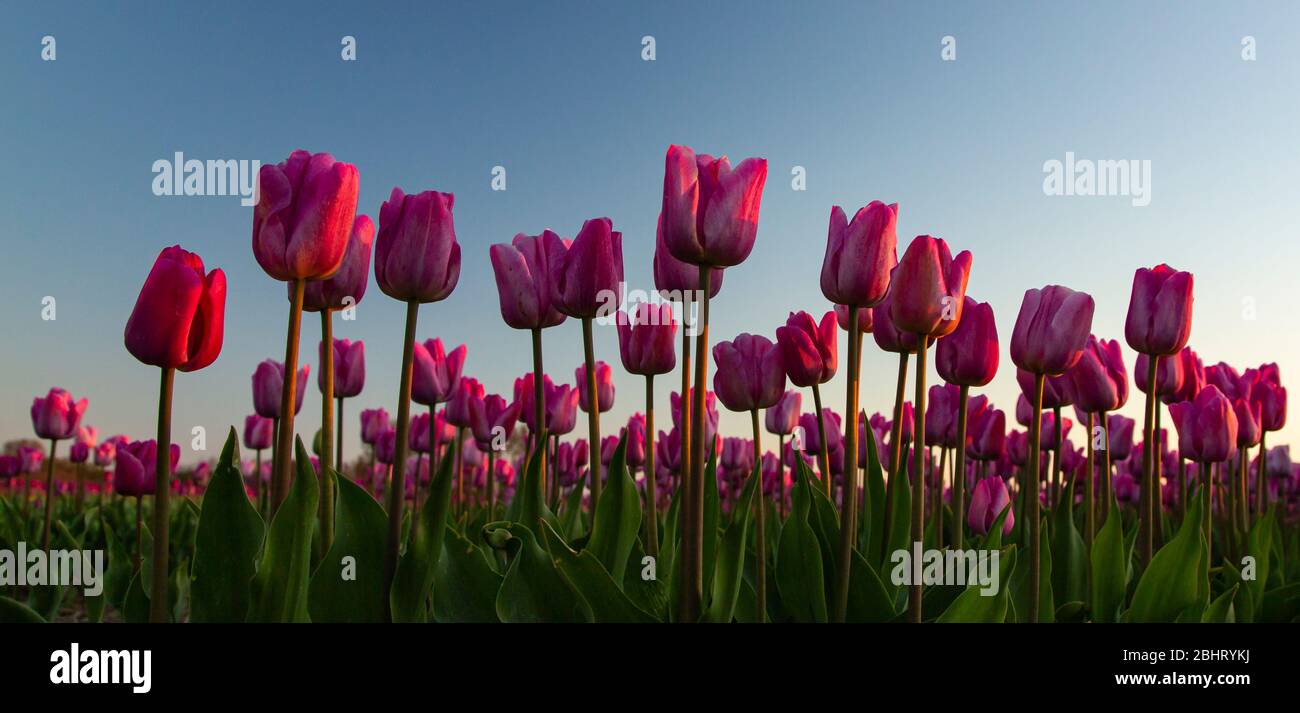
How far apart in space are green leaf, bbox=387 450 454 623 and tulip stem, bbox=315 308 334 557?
0.77 ft

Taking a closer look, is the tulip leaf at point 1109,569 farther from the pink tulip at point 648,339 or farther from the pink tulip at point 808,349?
the pink tulip at point 648,339

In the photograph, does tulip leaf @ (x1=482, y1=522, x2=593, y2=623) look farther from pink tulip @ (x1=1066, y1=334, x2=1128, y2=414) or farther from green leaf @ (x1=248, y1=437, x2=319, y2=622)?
pink tulip @ (x1=1066, y1=334, x2=1128, y2=414)

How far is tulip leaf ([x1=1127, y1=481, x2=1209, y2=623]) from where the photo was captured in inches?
114

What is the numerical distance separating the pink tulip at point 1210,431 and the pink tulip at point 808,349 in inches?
96.6

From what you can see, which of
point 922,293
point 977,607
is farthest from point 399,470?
point 977,607

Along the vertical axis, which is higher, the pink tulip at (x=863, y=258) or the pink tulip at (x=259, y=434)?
the pink tulip at (x=863, y=258)

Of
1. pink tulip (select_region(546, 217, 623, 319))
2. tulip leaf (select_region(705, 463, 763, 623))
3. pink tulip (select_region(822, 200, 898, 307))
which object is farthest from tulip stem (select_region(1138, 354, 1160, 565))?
pink tulip (select_region(546, 217, 623, 319))

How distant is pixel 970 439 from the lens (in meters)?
4.86

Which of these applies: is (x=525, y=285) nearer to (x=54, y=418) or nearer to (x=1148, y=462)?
(x=1148, y=462)

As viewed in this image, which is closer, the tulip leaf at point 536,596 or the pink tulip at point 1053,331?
the tulip leaf at point 536,596

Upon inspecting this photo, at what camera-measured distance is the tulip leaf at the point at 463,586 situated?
2.23m

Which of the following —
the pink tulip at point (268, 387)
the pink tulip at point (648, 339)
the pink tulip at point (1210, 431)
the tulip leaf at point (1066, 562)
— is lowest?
the tulip leaf at point (1066, 562)

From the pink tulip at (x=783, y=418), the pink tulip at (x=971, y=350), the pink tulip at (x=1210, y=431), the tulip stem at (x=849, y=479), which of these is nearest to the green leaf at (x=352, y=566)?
the tulip stem at (x=849, y=479)
